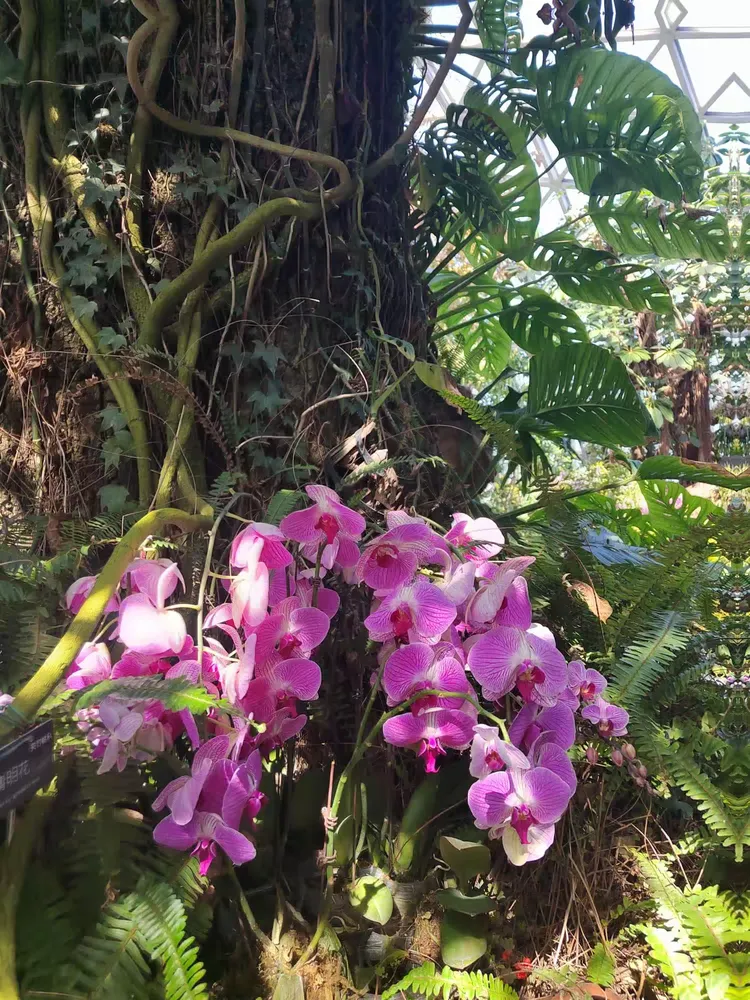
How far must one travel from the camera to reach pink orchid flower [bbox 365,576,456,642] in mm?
806

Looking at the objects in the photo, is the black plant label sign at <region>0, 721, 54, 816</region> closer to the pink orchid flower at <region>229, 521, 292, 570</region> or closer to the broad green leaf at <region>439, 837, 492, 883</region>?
the pink orchid flower at <region>229, 521, 292, 570</region>

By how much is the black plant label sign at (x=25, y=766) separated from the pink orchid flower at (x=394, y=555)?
0.37m

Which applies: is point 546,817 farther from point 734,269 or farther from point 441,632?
point 734,269

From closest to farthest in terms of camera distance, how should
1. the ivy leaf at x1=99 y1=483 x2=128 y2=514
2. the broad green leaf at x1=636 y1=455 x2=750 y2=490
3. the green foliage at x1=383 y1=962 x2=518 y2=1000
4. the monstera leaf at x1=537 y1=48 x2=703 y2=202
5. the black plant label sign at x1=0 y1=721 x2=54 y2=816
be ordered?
the black plant label sign at x1=0 y1=721 x2=54 y2=816 → the green foliage at x1=383 y1=962 x2=518 y2=1000 → the ivy leaf at x1=99 y1=483 x2=128 y2=514 → the broad green leaf at x1=636 y1=455 x2=750 y2=490 → the monstera leaf at x1=537 y1=48 x2=703 y2=202

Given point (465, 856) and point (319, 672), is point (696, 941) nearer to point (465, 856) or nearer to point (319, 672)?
point (465, 856)

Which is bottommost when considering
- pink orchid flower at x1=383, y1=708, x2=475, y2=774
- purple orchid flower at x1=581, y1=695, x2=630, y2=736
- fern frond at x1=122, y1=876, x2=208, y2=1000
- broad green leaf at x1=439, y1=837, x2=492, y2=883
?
broad green leaf at x1=439, y1=837, x2=492, y2=883

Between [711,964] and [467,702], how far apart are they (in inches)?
16.2

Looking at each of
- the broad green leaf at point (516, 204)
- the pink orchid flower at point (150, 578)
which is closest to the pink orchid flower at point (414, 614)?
the pink orchid flower at point (150, 578)

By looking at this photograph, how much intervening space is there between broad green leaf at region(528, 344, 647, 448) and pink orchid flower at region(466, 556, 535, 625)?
25.8 inches

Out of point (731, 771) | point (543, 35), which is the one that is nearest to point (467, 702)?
point (731, 771)

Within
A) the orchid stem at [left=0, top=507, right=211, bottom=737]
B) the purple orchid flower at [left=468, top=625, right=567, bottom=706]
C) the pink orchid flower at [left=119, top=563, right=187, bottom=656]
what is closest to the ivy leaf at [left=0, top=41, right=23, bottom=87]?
the orchid stem at [left=0, top=507, right=211, bottom=737]

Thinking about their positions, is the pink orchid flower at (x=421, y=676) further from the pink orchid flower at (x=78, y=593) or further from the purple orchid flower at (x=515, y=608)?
the pink orchid flower at (x=78, y=593)

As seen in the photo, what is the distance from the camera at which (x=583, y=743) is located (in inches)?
40.0

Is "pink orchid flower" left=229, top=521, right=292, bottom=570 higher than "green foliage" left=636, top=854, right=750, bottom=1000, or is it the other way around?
"pink orchid flower" left=229, top=521, right=292, bottom=570
